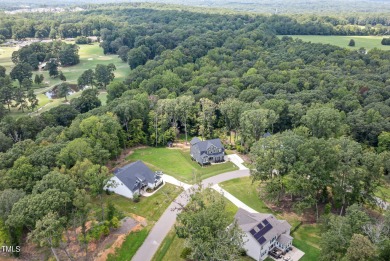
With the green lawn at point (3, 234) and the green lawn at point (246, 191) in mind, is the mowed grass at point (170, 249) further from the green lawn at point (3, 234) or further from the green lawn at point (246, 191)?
the green lawn at point (3, 234)

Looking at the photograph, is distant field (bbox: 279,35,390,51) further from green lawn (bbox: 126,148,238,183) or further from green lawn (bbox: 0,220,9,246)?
green lawn (bbox: 0,220,9,246)

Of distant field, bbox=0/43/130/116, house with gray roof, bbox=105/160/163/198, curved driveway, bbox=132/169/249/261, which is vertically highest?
house with gray roof, bbox=105/160/163/198

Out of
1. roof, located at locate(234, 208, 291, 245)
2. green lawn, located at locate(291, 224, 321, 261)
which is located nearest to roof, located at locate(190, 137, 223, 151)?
roof, located at locate(234, 208, 291, 245)

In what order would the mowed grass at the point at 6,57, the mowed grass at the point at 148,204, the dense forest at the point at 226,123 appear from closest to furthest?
1. the dense forest at the point at 226,123
2. the mowed grass at the point at 148,204
3. the mowed grass at the point at 6,57

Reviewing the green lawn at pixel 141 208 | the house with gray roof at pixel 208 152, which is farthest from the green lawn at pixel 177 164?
the green lawn at pixel 141 208

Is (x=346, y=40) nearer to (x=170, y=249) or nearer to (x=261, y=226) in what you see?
(x=261, y=226)
